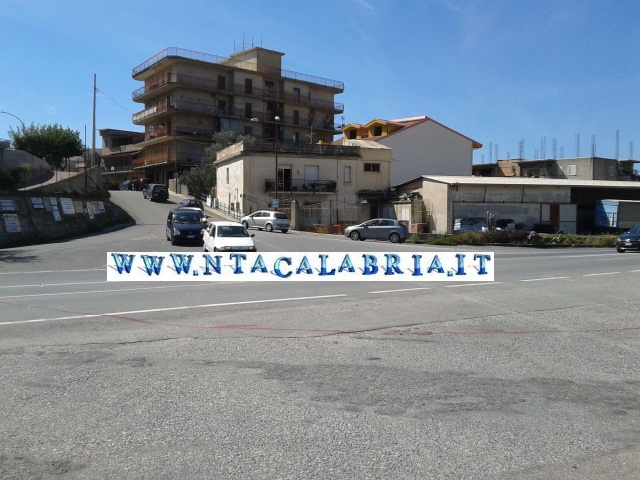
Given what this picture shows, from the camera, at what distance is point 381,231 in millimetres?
36219

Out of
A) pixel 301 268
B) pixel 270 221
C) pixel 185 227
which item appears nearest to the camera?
pixel 301 268

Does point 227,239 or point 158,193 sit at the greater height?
point 158,193

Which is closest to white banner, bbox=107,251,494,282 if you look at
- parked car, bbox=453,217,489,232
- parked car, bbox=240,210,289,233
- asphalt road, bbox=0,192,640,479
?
asphalt road, bbox=0,192,640,479

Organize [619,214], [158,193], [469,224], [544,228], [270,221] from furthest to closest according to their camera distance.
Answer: [158,193] → [619,214] → [544,228] → [469,224] → [270,221]

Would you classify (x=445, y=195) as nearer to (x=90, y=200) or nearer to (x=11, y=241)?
(x=90, y=200)

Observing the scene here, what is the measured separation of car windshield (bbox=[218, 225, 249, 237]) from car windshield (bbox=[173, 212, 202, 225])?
22.4 feet

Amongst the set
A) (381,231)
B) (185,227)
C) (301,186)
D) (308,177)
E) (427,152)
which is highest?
(427,152)

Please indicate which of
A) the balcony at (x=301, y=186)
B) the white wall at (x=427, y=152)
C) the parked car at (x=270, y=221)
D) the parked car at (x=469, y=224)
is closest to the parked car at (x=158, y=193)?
the balcony at (x=301, y=186)

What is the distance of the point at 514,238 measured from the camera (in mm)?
36281

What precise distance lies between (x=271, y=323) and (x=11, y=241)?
23.4 meters

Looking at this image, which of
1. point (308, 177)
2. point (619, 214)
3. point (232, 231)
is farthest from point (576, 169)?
point (232, 231)

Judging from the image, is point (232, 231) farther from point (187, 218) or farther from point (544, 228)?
point (544, 228)

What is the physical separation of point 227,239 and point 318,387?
16.3 meters

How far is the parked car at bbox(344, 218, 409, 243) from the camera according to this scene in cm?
3606
